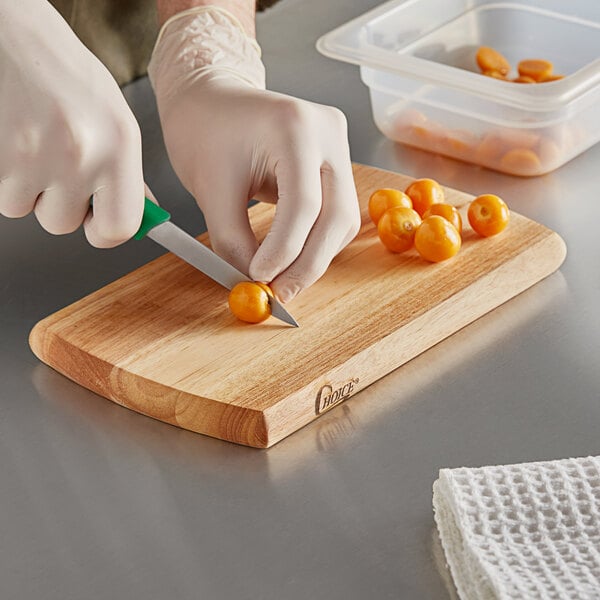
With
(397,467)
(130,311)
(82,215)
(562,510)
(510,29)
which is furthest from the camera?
(510,29)

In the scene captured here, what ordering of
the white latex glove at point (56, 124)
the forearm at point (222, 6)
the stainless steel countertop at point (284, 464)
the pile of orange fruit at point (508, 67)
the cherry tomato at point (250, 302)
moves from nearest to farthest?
1. the stainless steel countertop at point (284, 464)
2. the white latex glove at point (56, 124)
3. the cherry tomato at point (250, 302)
4. the forearm at point (222, 6)
5. the pile of orange fruit at point (508, 67)

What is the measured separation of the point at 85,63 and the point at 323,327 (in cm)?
45

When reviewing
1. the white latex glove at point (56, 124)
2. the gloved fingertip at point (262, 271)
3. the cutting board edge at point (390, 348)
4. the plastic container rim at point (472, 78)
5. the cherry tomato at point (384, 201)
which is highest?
the white latex glove at point (56, 124)

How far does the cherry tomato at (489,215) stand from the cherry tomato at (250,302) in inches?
13.5

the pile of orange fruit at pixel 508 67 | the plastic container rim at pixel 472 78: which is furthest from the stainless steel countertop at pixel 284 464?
the pile of orange fruit at pixel 508 67

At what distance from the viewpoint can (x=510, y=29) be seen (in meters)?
2.10

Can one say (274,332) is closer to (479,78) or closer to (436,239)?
(436,239)

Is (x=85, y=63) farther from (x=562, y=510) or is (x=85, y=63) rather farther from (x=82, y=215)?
(x=562, y=510)

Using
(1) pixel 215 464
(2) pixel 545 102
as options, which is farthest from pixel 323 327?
(2) pixel 545 102

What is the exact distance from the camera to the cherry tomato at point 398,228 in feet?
5.15

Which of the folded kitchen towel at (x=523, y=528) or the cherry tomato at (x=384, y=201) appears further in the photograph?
the cherry tomato at (x=384, y=201)

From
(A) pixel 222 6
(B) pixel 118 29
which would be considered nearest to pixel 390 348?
(A) pixel 222 6

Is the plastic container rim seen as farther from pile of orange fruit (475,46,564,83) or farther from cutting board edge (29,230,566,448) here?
cutting board edge (29,230,566,448)

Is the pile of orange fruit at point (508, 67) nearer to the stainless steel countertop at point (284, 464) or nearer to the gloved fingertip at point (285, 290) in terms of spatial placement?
the stainless steel countertop at point (284, 464)
